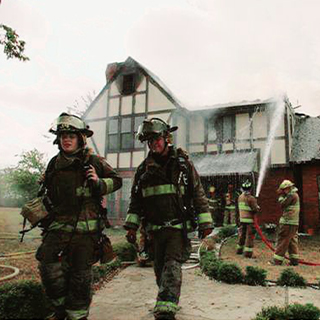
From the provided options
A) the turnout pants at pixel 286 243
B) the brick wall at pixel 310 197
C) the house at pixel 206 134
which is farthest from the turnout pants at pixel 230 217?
the turnout pants at pixel 286 243

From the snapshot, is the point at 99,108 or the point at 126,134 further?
the point at 99,108

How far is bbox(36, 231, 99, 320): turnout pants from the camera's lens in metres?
3.06

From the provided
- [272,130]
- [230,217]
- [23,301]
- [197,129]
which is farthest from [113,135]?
[23,301]

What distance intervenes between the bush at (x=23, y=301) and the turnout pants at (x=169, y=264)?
1.14m

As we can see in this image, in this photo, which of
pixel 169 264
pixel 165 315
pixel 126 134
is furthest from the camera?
pixel 126 134

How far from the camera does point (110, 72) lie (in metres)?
19.6

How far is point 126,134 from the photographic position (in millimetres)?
17672

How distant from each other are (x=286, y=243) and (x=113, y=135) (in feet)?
40.5

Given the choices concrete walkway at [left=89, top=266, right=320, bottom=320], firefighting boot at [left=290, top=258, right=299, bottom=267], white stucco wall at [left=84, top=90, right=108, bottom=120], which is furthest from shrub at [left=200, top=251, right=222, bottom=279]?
white stucco wall at [left=84, top=90, right=108, bottom=120]

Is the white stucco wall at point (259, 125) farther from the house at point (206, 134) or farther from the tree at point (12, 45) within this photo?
the tree at point (12, 45)

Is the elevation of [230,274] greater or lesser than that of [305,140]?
lesser

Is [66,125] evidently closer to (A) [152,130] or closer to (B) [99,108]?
(A) [152,130]

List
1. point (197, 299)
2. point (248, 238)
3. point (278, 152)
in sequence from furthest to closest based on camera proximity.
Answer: point (278, 152) → point (248, 238) → point (197, 299)

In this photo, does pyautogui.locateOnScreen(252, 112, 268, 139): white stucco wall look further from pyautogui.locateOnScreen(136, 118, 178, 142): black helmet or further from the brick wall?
pyautogui.locateOnScreen(136, 118, 178, 142): black helmet
